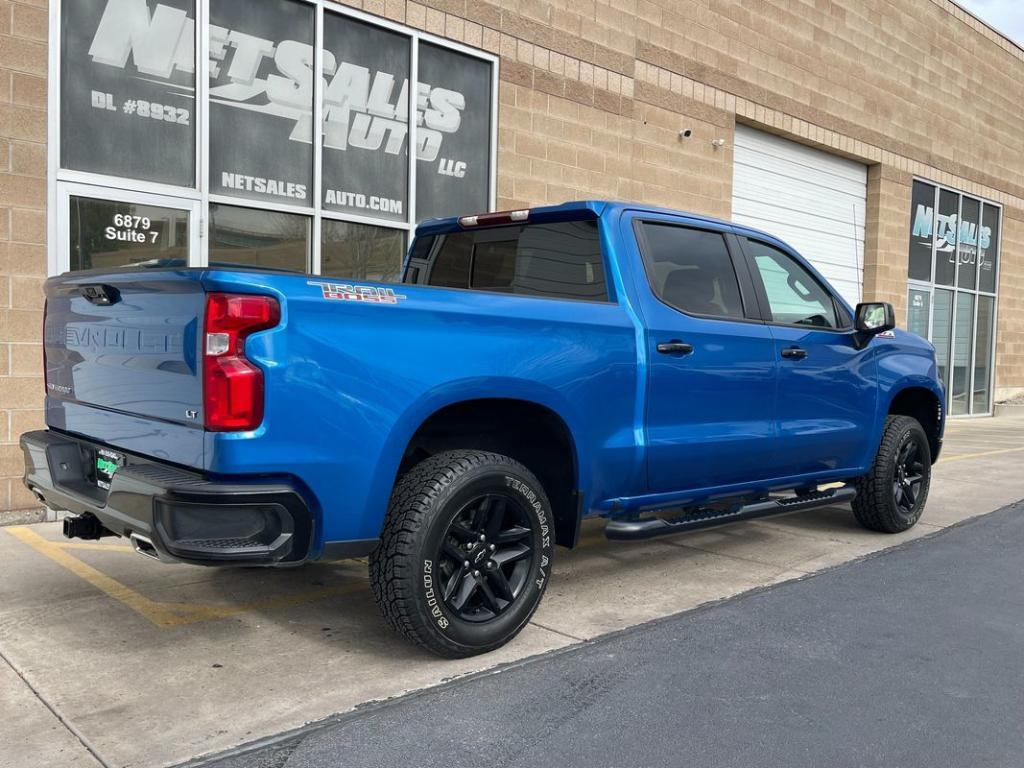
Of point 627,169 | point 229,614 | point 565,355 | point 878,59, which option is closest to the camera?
point 565,355

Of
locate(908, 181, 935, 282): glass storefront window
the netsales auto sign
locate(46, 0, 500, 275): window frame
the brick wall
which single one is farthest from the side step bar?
locate(908, 181, 935, 282): glass storefront window

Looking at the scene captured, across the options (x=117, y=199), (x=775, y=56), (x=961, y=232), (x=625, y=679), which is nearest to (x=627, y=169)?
(x=775, y=56)

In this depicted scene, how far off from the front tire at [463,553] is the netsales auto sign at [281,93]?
5.04 metres

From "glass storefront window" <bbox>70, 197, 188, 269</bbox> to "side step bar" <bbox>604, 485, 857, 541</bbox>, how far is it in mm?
4203

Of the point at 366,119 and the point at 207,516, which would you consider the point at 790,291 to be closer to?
the point at 207,516

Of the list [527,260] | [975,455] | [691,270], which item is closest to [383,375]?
[527,260]

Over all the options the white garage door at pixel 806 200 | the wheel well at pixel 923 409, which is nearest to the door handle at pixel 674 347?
the wheel well at pixel 923 409

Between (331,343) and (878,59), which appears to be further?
(878,59)

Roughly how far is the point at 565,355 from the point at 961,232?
17.6 m

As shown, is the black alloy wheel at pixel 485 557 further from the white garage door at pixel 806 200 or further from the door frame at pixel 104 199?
the white garage door at pixel 806 200

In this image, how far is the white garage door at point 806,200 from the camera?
1377cm

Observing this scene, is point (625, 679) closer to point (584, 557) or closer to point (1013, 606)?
point (584, 557)

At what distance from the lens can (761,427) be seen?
17.0ft

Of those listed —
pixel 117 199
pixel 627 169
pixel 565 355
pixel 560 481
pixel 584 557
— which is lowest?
pixel 584 557
